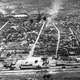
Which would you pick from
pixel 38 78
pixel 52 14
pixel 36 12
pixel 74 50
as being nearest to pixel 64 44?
pixel 74 50

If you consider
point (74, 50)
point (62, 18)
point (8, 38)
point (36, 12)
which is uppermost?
point (36, 12)

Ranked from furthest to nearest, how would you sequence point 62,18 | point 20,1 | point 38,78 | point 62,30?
point 20,1, point 62,18, point 62,30, point 38,78

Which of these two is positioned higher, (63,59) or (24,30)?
(24,30)

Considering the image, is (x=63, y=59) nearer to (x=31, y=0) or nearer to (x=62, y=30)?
(x=62, y=30)

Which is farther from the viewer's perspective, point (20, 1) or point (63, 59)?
point (20, 1)

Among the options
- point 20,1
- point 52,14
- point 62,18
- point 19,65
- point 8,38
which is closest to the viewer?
point 19,65

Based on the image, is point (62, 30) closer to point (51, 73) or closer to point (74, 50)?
point (74, 50)
